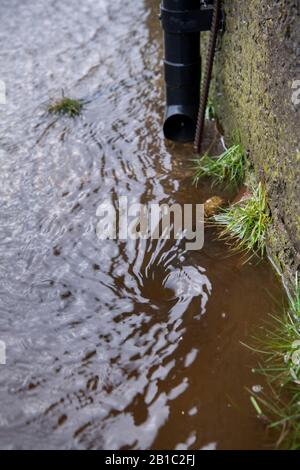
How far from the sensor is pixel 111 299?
12.3 ft

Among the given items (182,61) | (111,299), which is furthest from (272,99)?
(111,299)

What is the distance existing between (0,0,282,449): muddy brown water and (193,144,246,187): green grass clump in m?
0.16

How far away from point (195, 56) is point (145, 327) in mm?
2805

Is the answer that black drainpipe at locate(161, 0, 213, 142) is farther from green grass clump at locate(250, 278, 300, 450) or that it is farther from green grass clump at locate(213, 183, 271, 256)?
green grass clump at locate(250, 278, 300, 450)

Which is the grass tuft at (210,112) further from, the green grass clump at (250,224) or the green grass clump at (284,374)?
the green grass clump at (284,374)

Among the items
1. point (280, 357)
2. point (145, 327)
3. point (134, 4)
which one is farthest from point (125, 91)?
point (280, 357)

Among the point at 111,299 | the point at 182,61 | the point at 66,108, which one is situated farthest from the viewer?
the point at 66,108

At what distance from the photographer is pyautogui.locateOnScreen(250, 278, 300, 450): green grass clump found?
2818mm

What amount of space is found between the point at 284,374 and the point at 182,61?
124 inches

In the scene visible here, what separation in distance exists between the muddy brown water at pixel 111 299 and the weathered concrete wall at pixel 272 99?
44cm

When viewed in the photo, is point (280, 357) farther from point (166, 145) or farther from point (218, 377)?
point (166, 145)

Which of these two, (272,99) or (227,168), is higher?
(272,99)

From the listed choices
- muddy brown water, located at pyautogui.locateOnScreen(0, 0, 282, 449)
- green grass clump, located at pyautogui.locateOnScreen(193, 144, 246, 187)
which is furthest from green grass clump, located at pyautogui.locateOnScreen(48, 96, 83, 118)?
green grass clump, located at pyautogui.locateOnScreen(193, 144, 246, 187)

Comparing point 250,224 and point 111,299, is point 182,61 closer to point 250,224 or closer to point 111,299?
point 250,224
